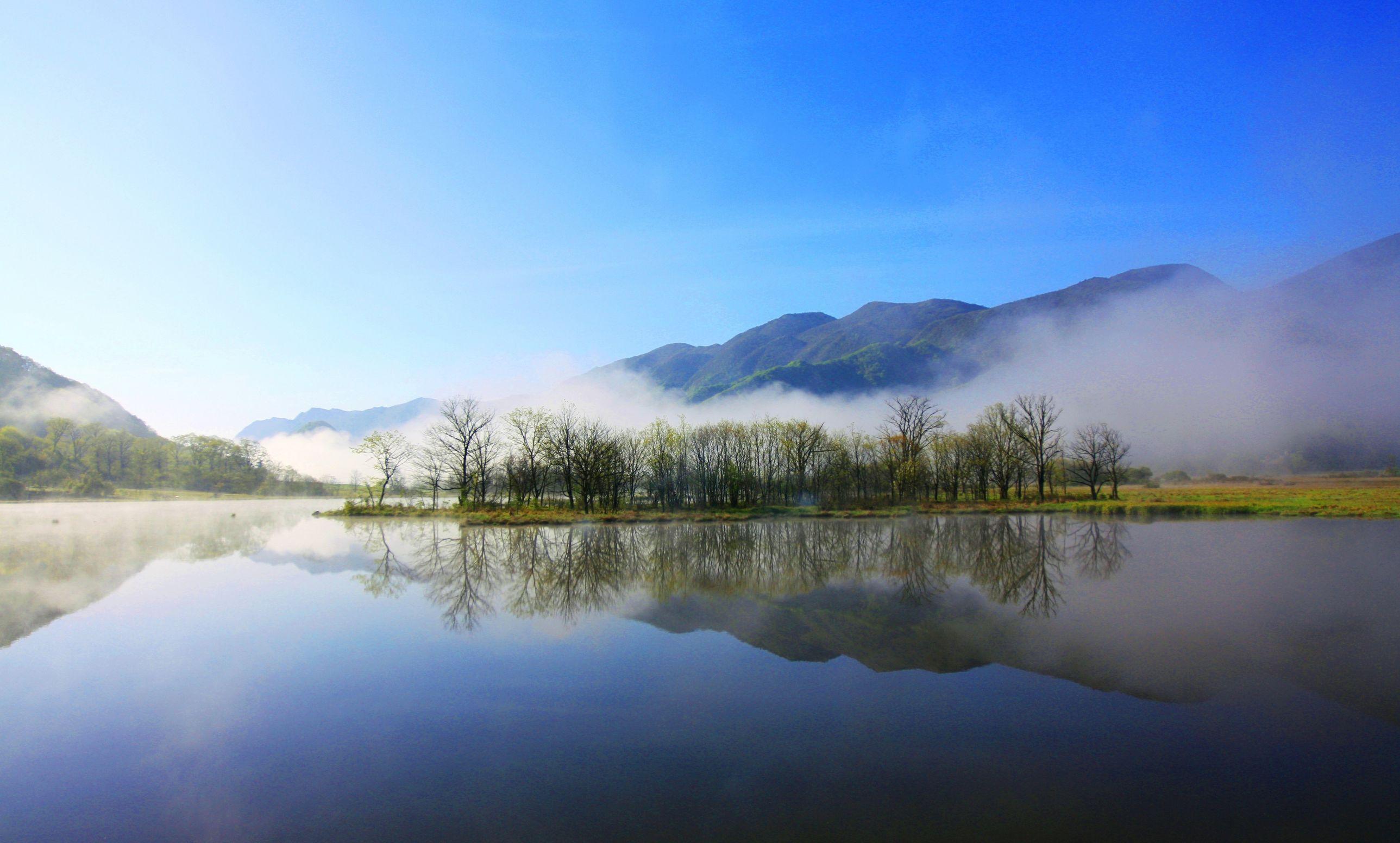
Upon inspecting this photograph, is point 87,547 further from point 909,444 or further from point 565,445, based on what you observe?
point 909,444

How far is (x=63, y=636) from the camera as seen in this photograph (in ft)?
35.8

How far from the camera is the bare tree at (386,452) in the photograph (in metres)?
62.4

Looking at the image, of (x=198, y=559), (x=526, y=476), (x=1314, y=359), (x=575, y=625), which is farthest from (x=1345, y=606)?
(x=1314, y=359)

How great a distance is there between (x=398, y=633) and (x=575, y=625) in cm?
347

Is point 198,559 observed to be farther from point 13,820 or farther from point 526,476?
point 526,476

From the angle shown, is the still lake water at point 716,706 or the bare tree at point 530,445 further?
the bare tree at point 530,445

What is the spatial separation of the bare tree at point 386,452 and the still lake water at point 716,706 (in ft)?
162

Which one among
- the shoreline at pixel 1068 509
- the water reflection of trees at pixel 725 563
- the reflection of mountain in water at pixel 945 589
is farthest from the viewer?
the shoreline at pixel 1068 509

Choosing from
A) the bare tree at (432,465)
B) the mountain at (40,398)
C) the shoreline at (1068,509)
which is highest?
the mountain at (40,398)

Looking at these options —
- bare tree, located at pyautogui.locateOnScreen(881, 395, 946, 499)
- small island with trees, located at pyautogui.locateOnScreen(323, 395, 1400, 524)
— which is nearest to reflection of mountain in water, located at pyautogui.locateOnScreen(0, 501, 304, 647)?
small island with trees, located at pyautogui.locateOnScreen(323, 395, 1400, 524)

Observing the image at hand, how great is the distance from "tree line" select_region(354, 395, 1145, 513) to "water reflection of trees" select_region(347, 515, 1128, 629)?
2200 cm

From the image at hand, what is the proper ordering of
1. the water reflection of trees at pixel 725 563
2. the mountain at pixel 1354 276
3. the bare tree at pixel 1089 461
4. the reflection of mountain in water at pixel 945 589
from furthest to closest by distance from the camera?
1. the mountain at pixel 1354 276
2. the bare tree at pixel 1089 461
3. the water reflection of trees at pixel 725 563
4. the reflection of mountain in water at pixel 945 589

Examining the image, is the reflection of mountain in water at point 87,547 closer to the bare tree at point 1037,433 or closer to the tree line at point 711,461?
the tree line at point 711,461

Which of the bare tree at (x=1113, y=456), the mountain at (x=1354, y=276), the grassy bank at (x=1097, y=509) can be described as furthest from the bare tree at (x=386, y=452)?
the mountain at (x=1354, y=276)
